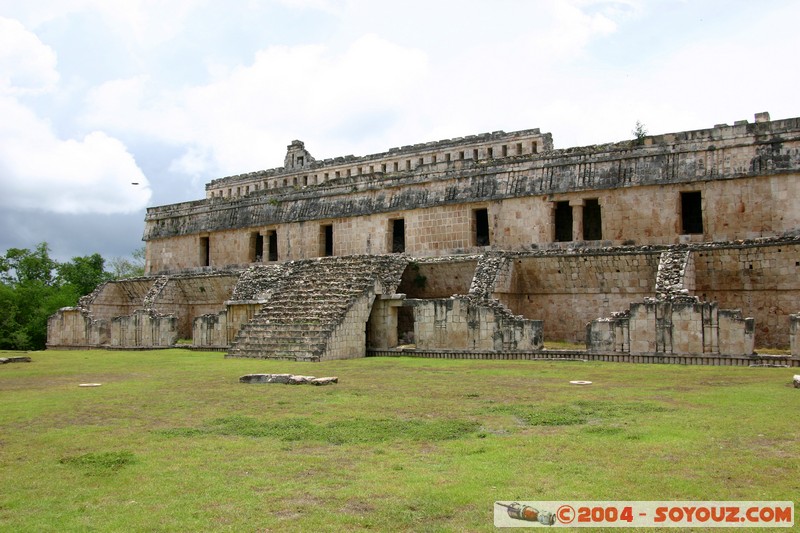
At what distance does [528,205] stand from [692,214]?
4.51 metres

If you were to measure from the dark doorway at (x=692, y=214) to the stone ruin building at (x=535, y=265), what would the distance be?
0.13ft

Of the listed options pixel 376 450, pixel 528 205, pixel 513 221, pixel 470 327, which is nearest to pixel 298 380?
pixel 376 450

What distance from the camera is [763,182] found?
55.8 ft

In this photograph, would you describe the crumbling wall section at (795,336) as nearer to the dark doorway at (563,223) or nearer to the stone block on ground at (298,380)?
the stone block on ground at (298,380)

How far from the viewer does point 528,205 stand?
20.2 m

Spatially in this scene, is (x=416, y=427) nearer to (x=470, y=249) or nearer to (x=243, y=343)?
(x=243, y=343)

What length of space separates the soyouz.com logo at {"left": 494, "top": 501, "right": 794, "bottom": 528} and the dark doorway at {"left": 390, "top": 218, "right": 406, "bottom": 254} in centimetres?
1858

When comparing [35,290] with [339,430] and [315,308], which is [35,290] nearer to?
[315,308]

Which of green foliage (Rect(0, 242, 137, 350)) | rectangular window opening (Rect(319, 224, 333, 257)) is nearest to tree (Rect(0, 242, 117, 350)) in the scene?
green foliage (Rect(0, 242, 137, 350))

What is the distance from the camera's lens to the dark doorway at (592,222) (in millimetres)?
20734

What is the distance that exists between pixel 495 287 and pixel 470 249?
329 cm

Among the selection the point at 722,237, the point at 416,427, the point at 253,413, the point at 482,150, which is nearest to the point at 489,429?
the point at 416,427

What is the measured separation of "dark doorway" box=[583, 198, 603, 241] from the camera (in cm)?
2073

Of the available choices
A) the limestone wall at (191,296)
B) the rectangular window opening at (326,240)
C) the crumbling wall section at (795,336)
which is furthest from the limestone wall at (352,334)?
the crumbling wall section at (795,336)
